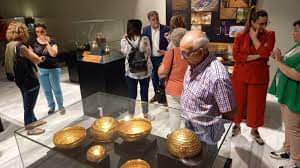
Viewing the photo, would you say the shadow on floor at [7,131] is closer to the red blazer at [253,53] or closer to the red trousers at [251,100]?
the red trousers at [251,100]

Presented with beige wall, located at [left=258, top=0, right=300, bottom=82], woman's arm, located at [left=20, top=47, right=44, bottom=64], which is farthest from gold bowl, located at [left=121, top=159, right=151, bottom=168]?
beige wall, located at [left=258, top=0, right=300, bottom=82]

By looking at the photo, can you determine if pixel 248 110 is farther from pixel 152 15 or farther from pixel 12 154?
pixel 12 154

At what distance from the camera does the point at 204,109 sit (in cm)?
166

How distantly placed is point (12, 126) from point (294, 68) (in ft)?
11.6

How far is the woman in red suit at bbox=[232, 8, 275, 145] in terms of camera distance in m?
2.47

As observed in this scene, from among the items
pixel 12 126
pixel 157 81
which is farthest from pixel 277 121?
pixel 12 126

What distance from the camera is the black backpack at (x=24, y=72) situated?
270 centimetres

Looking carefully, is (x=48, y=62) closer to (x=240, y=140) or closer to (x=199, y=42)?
(x=199, y=42)

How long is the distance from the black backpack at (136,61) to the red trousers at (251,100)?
1.09 m

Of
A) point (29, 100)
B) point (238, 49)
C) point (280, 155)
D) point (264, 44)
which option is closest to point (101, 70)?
point (29, 100)

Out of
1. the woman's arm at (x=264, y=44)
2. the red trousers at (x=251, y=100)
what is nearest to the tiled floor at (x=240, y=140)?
the red trousers at (x=251, y=100)

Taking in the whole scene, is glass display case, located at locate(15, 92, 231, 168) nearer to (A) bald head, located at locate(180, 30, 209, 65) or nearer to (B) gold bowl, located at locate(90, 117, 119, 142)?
(B) gold bowl, located at locate(90, 117, 119, 142)

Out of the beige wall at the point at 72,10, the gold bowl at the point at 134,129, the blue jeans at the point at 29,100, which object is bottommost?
the blue jeans at the point at 29,100

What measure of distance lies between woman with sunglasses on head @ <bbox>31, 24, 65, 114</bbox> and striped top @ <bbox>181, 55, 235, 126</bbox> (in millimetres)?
1889
